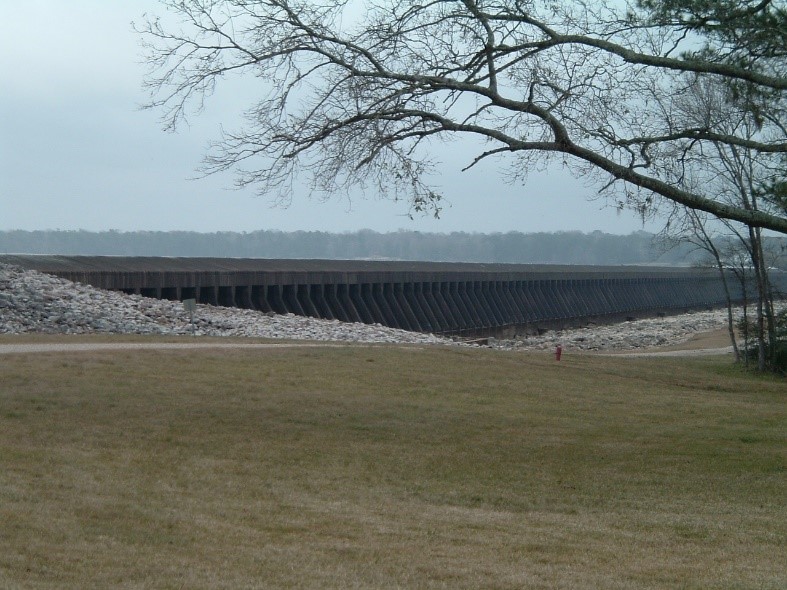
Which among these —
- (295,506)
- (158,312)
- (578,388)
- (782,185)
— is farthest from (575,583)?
(158,312)

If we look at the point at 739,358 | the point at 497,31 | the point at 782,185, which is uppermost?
the point at 497,31

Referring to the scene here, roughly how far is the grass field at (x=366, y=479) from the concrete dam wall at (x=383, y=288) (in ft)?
70.4

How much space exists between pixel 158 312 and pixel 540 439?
21.7 metres

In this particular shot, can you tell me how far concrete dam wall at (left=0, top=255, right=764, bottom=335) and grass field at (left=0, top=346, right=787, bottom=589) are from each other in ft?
70.4

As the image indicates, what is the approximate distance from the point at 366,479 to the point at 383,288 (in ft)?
156

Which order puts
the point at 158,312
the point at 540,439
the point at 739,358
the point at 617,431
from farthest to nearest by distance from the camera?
1. the point at 739,358
2. the point at 158,312
3. the point at 617,431
4. the point at 540,439

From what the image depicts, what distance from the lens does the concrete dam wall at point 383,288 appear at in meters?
42.8

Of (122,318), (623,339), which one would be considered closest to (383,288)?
(623,339)

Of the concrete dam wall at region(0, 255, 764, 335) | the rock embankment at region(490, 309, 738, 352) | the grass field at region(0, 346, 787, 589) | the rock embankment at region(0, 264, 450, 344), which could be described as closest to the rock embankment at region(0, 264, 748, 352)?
the rock embankment at region(0, 264, 450, 344)

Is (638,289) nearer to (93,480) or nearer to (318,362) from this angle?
(318,362)

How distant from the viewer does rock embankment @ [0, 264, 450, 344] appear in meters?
30.1

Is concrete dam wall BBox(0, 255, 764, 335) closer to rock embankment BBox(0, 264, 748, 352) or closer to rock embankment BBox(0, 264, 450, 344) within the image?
rock embankment BBox(0, 264, 450, 344)

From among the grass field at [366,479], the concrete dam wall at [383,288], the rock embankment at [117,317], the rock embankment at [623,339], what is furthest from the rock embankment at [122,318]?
the rock embankment at [623,339]

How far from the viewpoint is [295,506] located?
10.2 metres
